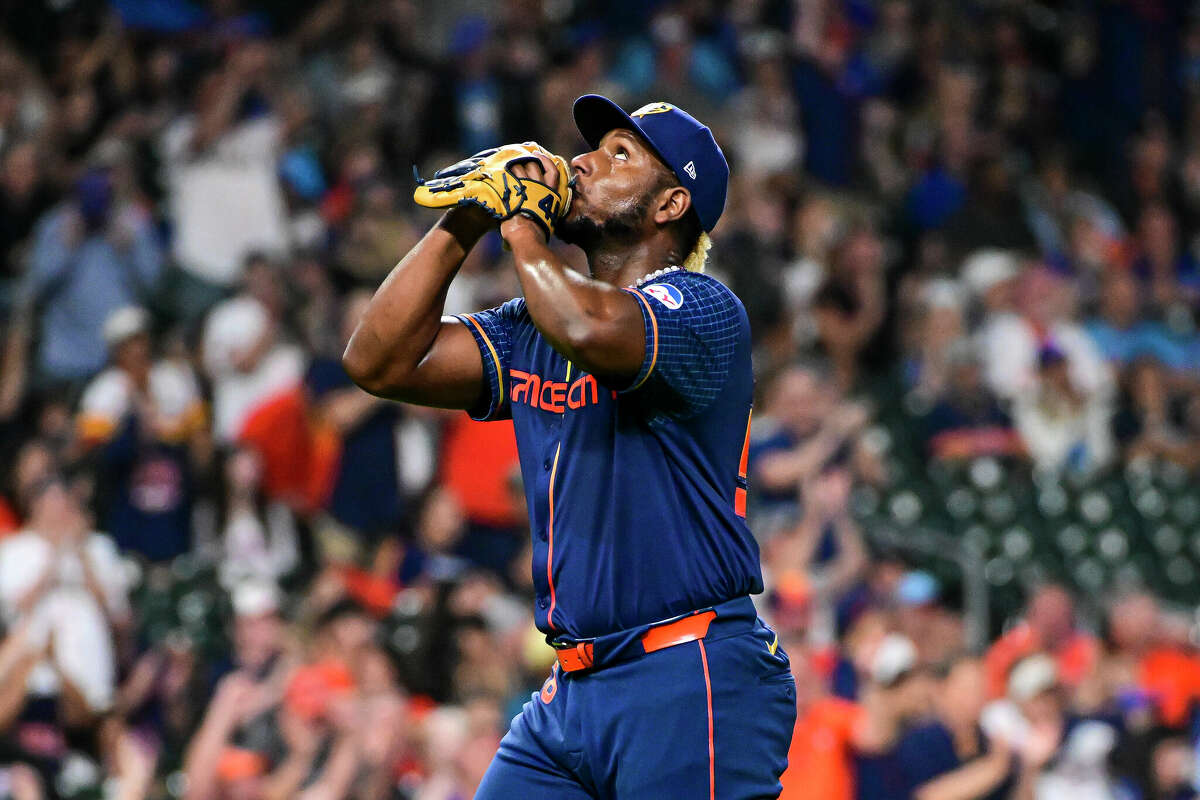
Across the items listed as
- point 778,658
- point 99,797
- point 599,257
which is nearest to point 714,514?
point 778,658

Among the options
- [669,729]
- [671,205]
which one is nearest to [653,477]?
[669,729]

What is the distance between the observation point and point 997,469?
1058cm

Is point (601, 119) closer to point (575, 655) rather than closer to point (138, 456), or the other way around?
point (575, 655)

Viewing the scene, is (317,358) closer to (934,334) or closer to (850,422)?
(850,422)

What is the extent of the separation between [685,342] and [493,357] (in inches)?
23.6

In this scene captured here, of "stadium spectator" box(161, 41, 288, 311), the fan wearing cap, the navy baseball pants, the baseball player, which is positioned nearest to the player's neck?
the baseball player

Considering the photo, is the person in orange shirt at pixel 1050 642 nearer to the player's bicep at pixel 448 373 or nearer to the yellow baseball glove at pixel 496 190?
the player's bicep at pixel 448 373

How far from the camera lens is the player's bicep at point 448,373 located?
3955mm

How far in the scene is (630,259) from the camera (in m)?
3.94

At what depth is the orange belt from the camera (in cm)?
363

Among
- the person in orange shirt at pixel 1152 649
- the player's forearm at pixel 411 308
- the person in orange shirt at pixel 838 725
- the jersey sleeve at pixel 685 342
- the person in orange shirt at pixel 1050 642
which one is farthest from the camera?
the person in orange shirt at pixel 1152 649

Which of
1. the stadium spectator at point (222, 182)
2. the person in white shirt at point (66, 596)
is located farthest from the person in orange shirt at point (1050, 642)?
the stadium spectator at point (222, 182)

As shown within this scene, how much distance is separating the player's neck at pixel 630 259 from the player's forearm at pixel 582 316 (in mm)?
397

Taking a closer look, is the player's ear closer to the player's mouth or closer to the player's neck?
the player's neck
